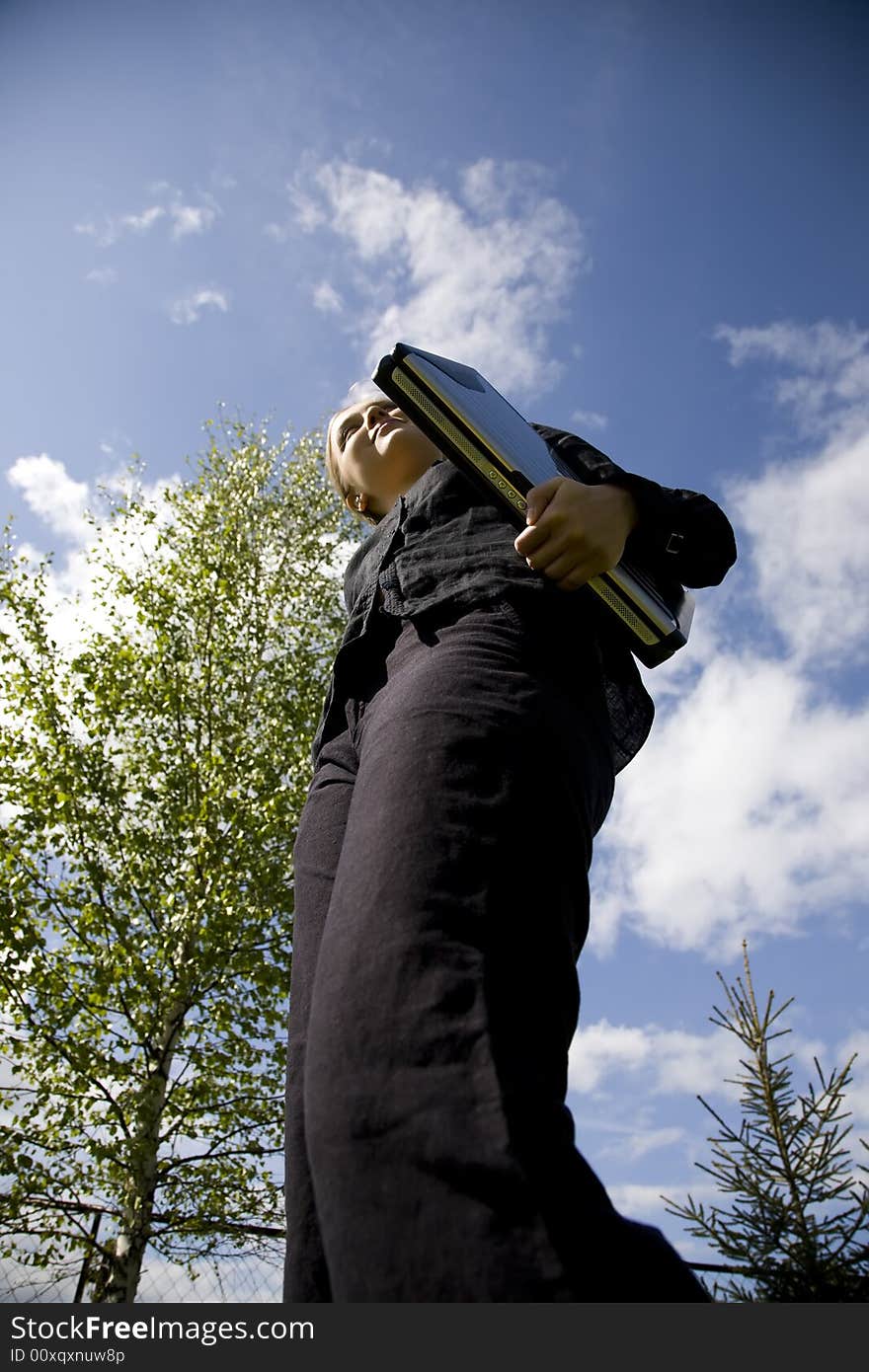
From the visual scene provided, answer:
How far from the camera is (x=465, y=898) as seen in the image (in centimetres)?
89

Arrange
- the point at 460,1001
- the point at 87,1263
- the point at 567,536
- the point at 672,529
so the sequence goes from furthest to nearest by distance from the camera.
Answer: the point at 87,1263 → the point at 672,529 → the point at 567,536 → the point at 460,1001

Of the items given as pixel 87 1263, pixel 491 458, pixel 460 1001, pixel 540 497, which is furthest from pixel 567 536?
pixel 87 1263

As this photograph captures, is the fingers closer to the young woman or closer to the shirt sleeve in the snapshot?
the young woman

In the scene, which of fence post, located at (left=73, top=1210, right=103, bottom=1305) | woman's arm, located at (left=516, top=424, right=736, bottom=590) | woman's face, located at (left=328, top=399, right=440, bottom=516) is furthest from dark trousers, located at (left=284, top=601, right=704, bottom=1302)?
fence post, located at (left=73, top=1210, right=103, bottom=1305)

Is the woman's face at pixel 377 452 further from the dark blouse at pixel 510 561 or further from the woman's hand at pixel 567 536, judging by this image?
the woman's hand at pixel 567 536

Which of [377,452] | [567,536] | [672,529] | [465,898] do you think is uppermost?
[377,452]

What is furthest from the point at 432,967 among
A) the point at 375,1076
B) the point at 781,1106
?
the point at 781,1106

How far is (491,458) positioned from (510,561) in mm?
177

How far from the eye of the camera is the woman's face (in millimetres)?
1878

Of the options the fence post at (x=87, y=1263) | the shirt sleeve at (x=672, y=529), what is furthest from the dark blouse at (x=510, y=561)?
the fence post at (x=87, y=1263)

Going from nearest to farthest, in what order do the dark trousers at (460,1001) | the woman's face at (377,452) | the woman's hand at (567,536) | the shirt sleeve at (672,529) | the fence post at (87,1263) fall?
the dark trousers at (460,1001) < the woman's hand at (567,536) < the shirt sleeve at (672,529) < the woman's face at (377,452) < the fence post at (87,1263)

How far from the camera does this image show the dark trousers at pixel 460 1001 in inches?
27.2

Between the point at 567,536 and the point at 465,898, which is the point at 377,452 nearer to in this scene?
the point at 567,536

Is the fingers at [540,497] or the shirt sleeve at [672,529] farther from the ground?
the shirt sleeve at [672,529]
